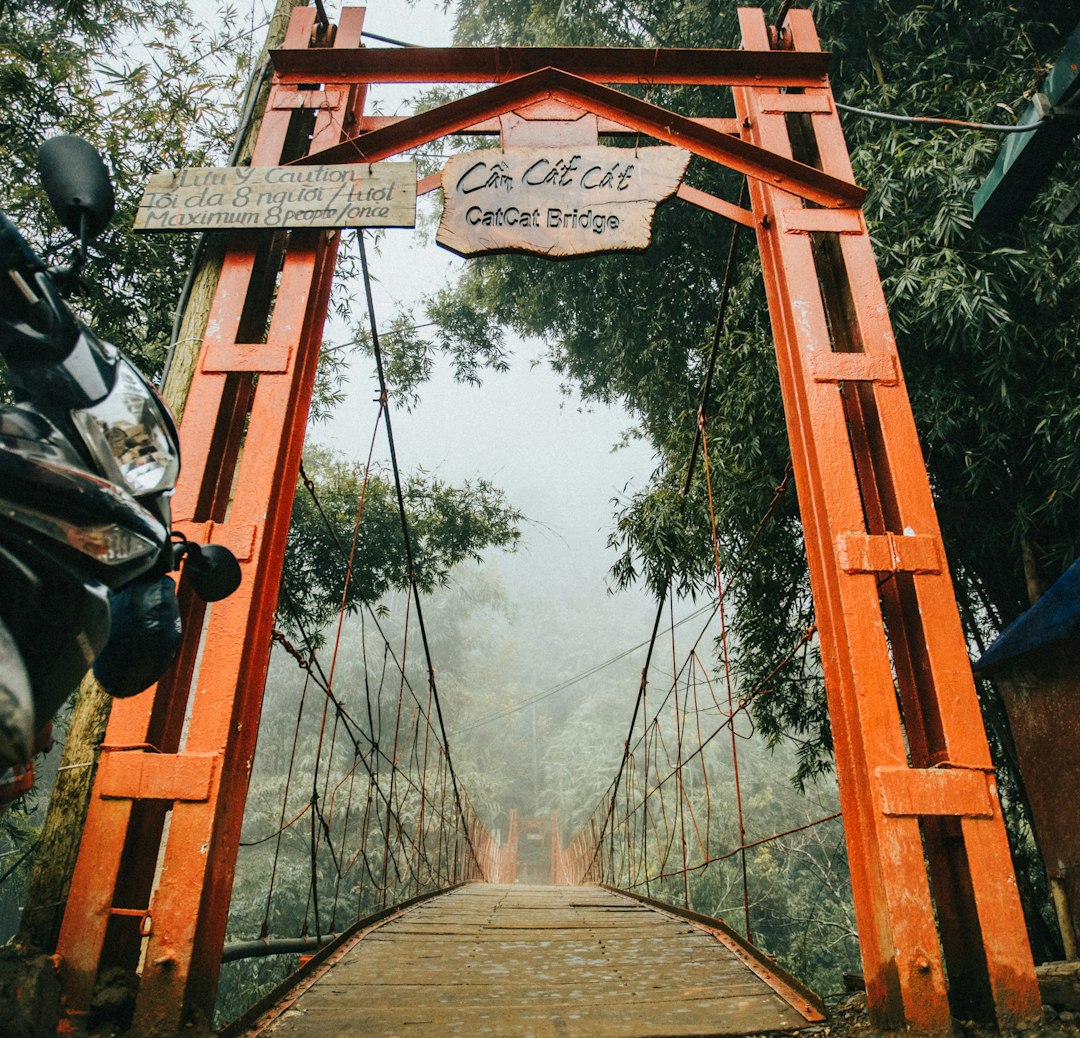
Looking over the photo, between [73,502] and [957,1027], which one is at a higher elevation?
[73,502]

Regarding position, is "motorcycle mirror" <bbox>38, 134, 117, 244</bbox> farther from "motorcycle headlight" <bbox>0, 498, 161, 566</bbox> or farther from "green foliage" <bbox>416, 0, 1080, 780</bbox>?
"green foliage" <bbox>416, 0, 1080, 780</bbox>

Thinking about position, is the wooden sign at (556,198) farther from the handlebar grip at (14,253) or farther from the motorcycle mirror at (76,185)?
the handlebar grip at (14,253)

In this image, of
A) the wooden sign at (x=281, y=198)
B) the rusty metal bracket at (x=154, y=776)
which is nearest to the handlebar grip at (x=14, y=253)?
the rusty metal bracket at (x=154, y=776)

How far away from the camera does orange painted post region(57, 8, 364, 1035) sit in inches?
42.7

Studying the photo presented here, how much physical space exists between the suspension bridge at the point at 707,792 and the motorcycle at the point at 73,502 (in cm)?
46

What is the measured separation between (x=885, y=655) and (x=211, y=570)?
1.17m

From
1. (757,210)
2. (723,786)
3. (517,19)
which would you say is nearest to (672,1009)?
(757,210)

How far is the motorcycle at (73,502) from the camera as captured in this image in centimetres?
61

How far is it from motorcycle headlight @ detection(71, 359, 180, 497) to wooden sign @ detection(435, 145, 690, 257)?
0.98 metres

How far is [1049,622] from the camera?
5.97 ft

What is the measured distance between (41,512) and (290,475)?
887 millimetres

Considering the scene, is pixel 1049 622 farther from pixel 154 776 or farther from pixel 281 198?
pixel 281 198

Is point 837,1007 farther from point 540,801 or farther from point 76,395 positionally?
point 540,801

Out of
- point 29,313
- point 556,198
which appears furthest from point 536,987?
point 556,198
